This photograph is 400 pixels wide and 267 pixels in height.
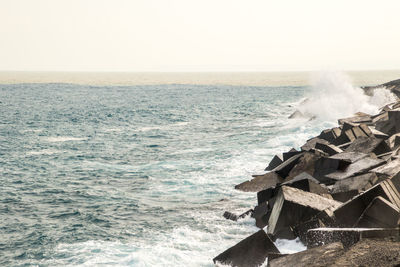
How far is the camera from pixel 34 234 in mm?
11188

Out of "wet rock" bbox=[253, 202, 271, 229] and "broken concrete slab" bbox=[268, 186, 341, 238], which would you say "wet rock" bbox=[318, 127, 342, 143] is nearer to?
"wet rock" bbox=[253, 202, 271, 229]

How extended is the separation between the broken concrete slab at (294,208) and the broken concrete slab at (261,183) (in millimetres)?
4085

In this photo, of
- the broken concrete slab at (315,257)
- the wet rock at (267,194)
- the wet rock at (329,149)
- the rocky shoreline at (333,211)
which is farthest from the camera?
the wet rock at (329,149)

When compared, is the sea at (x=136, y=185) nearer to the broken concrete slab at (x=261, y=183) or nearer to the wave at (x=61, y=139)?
the wave at (x=61, y=139)

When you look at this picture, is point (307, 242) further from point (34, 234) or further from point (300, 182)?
point (34, 234)

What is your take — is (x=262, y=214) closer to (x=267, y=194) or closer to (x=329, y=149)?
(x=267, y=194)

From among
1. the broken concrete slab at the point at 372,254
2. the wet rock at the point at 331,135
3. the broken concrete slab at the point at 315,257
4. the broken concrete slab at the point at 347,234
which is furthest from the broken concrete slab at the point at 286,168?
the broken concrete slab at the point at 372,254

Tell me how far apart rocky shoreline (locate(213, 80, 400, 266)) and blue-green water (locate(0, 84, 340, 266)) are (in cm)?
95

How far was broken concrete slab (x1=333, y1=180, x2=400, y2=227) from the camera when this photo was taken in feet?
26.3

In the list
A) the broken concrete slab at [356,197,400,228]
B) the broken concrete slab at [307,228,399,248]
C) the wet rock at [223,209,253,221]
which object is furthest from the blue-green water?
the broken concrete slab at [356,197,400,228]

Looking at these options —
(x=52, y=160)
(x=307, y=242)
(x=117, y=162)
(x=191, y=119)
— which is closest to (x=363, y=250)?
(x=307, y=242)

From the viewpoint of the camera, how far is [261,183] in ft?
45.8

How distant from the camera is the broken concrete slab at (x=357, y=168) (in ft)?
36.2

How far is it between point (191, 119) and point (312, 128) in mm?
13535
